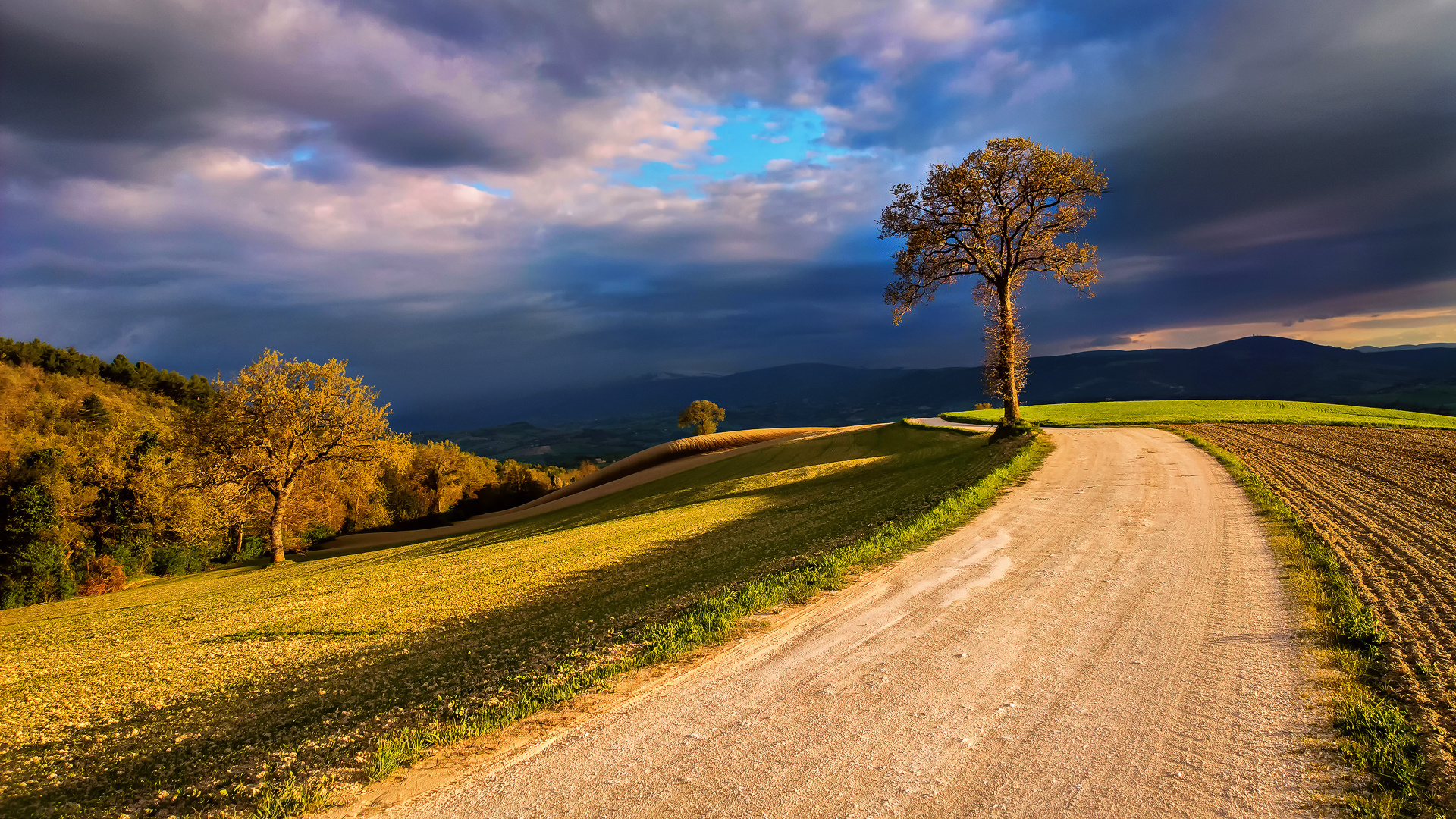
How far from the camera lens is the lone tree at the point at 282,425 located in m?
37.1

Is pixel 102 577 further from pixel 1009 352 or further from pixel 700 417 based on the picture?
pixel 700 417

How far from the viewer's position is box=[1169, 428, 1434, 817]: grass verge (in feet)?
15.1

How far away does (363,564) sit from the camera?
28.1 metres

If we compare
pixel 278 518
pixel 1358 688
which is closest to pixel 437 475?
pixel 278 518

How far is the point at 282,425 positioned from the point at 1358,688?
4718cm

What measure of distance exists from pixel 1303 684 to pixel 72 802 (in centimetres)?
1222

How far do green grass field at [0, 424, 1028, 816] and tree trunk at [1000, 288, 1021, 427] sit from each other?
960 centimetres

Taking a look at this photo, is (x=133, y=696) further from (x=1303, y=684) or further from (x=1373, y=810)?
(x=1303, y=684)

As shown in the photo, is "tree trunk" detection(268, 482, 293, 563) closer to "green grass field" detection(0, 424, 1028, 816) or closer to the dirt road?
"green grass field" detection(0, 424, 1028, 816)

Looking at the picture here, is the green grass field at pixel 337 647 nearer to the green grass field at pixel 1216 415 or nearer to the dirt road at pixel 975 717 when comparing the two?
the dirt road at pixel 975 717

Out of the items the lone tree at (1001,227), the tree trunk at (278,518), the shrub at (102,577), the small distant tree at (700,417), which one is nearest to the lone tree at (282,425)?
the tree trunk at (278,518)

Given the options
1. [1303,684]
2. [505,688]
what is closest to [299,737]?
[505,688]

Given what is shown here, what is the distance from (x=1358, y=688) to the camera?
6.30 meters

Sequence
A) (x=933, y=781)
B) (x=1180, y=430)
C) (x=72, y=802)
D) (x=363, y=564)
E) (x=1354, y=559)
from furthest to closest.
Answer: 1. (x=1180, y=430)
2. (x=363, y=564)
3. (x=1354, y=559)
4. (x=72, y=802)
5. (x=933, y=781)
